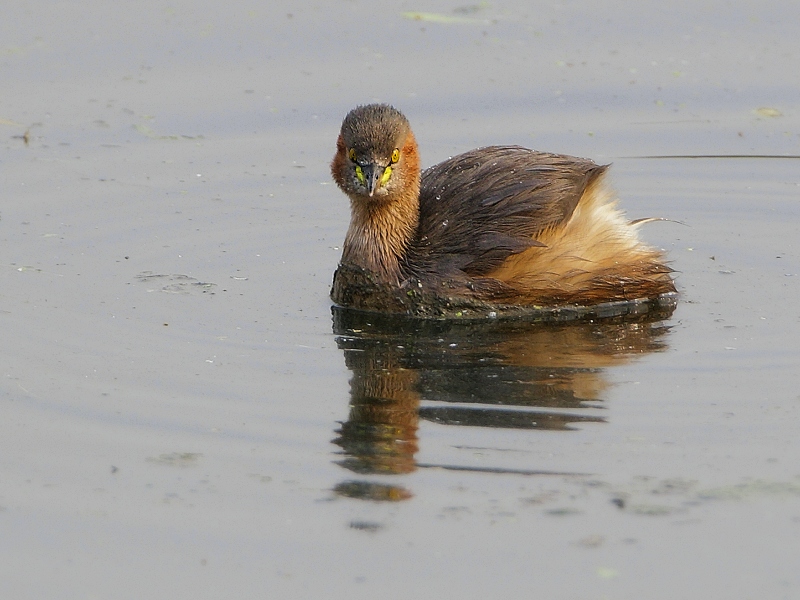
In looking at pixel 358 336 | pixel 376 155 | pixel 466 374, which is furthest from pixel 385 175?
pixel 466 374

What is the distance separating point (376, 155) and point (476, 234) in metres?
0.74

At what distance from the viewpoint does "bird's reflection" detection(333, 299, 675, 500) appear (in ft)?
21.7

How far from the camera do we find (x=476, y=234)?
8453mm

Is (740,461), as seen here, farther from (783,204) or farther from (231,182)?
(231,182)

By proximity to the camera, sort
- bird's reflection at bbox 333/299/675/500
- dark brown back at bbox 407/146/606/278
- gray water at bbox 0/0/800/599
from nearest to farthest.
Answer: gray water at bbox 0/0/800/599
bird's reflection at bbox 333/299/675/500
dark brown back at bbox 407/146/606/278

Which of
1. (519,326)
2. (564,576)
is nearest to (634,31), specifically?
(519,326)

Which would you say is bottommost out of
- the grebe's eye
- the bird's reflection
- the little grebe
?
the bird's reflection

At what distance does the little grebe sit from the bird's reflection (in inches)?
6.2

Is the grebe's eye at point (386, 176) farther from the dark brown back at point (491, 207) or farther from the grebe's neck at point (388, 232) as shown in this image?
the dark brown back at point (491, 207)

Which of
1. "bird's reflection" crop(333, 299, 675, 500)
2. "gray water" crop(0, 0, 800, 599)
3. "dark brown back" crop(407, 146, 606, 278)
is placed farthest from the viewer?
"dark brown back" crop(407, 146, 606, 278)

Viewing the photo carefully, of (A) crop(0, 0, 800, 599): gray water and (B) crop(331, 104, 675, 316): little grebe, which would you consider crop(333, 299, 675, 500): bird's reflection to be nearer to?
(A) crop(0, 0, 800, 599): gray water

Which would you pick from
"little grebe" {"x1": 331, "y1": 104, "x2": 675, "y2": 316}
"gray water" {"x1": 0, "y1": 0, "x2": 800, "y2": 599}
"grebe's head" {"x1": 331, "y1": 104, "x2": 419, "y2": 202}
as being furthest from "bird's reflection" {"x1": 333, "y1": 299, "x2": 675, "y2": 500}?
"grebe's head" {"x1": 331, "y1": 104, "x2": 419, "y2": 202}

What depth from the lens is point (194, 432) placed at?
6.62m

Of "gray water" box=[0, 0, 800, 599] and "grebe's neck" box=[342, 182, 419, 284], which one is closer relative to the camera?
"gray water" box=[0, 0, 800, 599]
